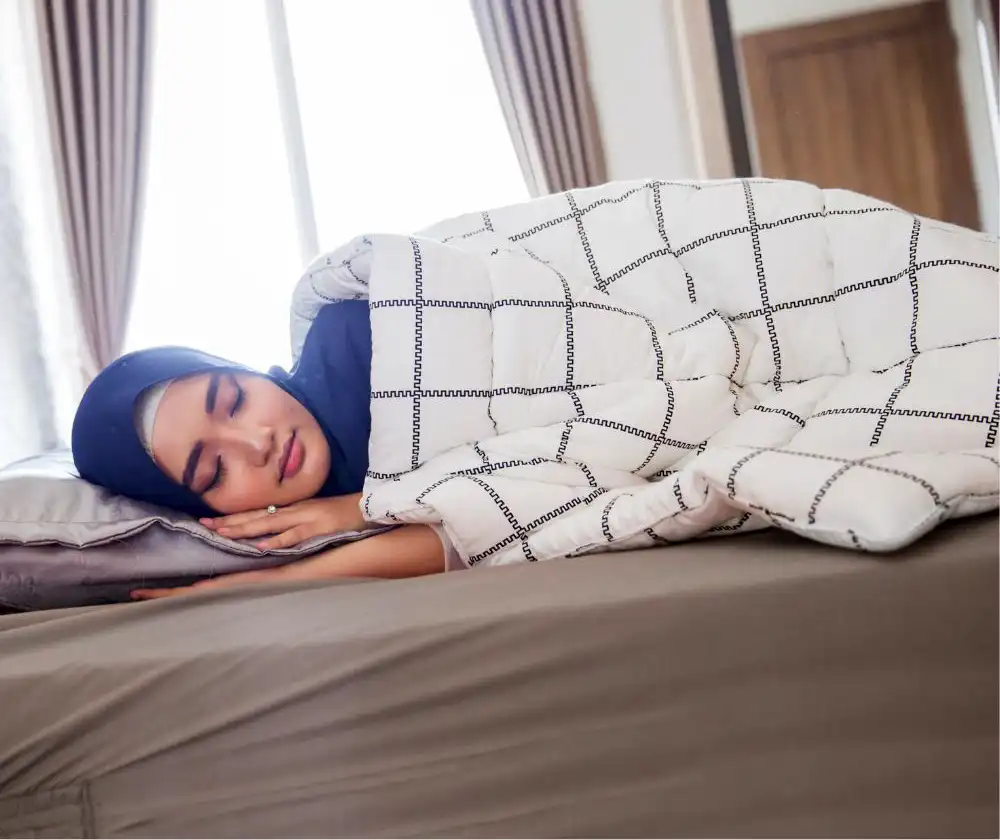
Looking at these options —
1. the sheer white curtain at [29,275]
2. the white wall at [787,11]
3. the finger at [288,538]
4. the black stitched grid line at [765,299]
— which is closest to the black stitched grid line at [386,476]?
the finger at [288,538]

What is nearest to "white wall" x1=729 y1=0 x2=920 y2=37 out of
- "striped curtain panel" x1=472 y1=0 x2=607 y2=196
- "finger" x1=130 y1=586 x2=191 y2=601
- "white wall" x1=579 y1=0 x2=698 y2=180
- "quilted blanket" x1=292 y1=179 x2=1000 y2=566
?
"white wall" x1=579 y1=0 x2=698 y2=180

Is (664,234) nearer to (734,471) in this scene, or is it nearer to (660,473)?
(660,473)

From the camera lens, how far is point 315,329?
1396 millimetres

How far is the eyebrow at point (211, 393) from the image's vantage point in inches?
49.4

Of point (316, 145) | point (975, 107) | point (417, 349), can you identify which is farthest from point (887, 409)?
point (316, 145)

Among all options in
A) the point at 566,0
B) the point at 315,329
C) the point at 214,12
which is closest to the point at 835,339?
the point at 315,329

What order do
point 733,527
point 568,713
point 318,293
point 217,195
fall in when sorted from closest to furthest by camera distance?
point 568,713 → point 733,527 → point 318,293 → point 217,195

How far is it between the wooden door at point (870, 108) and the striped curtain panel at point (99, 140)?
1.80 meters

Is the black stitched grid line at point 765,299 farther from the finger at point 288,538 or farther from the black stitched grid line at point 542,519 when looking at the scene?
the finger at point 288,538

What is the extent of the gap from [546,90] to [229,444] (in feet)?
6.24

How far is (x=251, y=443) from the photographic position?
123 cm

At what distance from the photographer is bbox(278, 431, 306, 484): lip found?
1253 millimetres

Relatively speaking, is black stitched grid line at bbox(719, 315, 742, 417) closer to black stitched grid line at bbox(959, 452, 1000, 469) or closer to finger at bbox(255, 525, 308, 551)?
black stitched grid line at bbox(959, 452, 1000, 469)

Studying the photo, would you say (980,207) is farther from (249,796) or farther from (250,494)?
(249,796)
